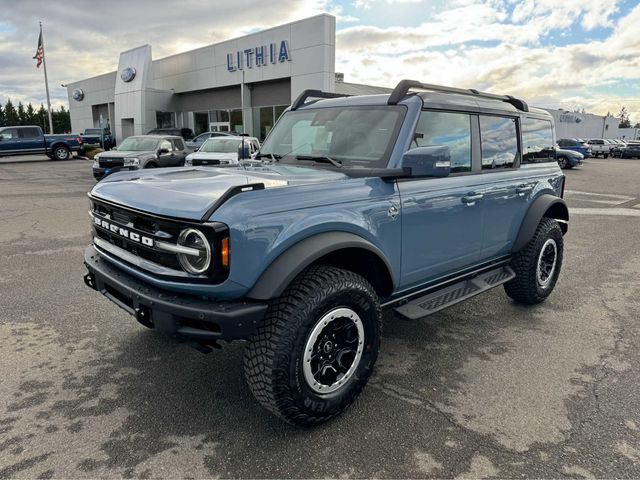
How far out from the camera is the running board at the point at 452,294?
11.0 ft

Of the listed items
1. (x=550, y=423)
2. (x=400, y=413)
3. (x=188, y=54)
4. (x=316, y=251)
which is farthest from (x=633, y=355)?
(x=188, y=54)

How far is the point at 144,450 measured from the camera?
2525mm

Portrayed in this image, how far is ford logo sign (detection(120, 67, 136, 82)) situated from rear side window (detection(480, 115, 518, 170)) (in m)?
35.7

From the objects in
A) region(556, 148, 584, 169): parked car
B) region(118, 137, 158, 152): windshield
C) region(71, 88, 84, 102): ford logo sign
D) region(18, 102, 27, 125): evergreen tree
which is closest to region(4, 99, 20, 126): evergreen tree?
region(18, 102, 27, 125): evergreen tree

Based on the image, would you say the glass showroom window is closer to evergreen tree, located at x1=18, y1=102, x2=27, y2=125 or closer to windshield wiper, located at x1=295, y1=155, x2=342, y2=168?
windshield wiper, located at x1=295, y1=155, x2=342, y2=168

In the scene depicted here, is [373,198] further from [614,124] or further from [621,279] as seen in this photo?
[614,124]

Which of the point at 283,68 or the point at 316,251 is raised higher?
the point at 283,68

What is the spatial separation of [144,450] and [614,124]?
275ft

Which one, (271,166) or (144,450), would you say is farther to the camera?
(271,166)

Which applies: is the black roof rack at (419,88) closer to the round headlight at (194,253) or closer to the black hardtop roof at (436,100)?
the black hardtop roof at (436,100)

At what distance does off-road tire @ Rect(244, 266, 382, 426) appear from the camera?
8.09ft

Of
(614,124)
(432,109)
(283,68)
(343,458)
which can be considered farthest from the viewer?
(614,124)

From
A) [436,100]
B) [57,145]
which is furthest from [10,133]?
[436,100]

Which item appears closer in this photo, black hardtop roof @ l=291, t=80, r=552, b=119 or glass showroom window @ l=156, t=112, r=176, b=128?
black hardtop roof @ l=291, t=80, r=552, b=119
